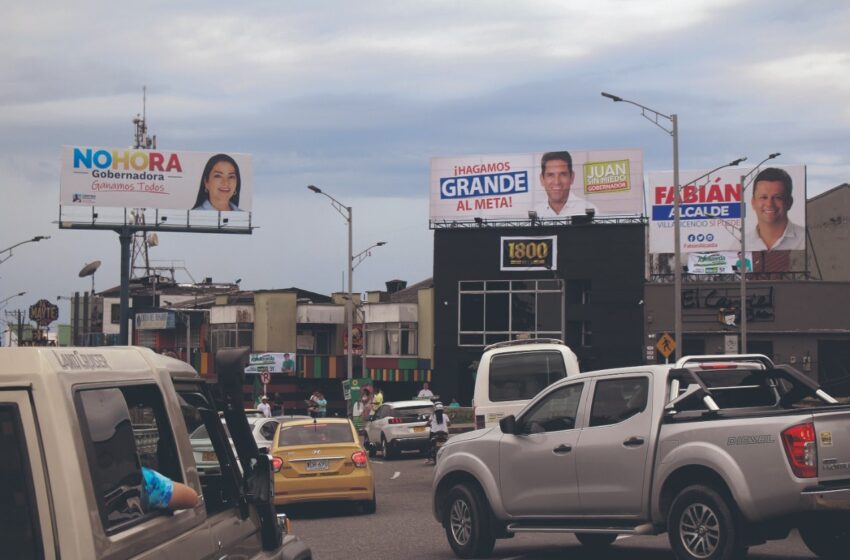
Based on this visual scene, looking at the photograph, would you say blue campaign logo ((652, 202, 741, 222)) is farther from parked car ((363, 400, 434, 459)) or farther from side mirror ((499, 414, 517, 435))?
side mirror ((499, 414, 517, 435))

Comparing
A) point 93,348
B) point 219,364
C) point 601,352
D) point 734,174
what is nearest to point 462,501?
point 219,364

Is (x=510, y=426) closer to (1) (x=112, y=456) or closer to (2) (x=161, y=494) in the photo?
(2) (x=161, y=494)

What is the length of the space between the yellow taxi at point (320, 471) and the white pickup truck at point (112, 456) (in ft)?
41.1

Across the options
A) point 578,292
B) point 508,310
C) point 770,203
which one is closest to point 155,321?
point 508,310

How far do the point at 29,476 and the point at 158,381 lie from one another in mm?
1229

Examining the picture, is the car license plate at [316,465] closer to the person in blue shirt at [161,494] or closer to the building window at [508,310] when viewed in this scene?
the person in blue shirt at [161,494]

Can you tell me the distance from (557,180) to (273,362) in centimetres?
2068

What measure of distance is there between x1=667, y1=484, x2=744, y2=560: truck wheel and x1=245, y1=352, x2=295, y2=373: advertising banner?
63.8 metres

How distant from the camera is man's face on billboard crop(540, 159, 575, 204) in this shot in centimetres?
6694

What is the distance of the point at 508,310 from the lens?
65.3 meters

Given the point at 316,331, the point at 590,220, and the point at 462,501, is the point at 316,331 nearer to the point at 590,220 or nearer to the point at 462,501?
the point at 590,220

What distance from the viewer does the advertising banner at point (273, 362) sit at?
74.1m

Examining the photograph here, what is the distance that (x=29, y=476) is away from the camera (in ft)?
11.7

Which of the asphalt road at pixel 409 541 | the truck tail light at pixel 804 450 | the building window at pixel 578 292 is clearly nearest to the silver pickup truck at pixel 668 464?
the truck tail light at pixel 804 450
